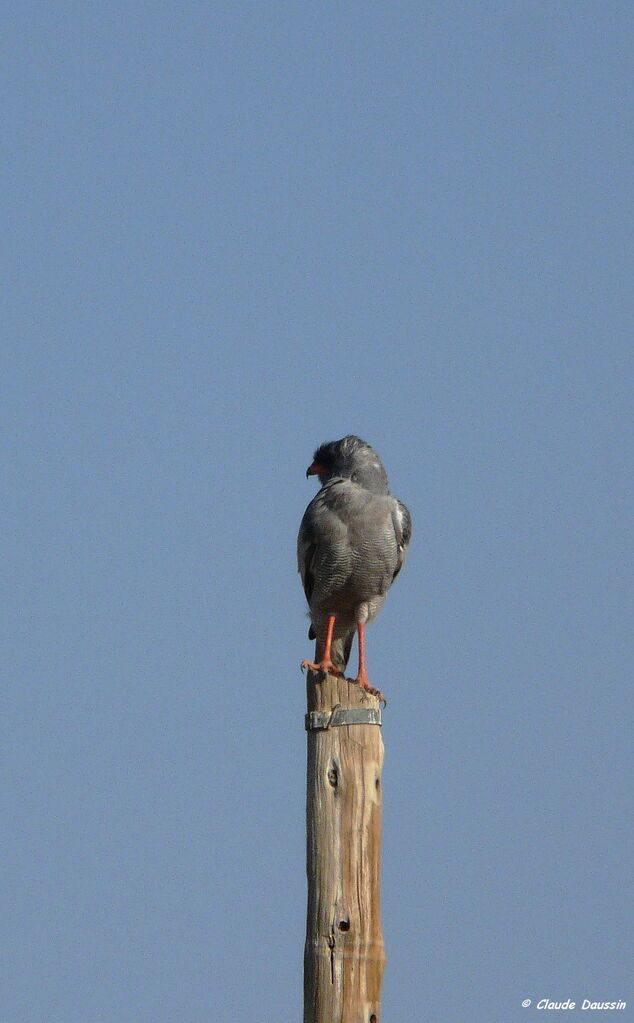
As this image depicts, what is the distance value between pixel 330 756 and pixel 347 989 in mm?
1137

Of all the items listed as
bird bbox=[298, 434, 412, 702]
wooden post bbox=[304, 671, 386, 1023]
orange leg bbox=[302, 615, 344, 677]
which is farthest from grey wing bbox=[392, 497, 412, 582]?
wooden post bbox=[304, 671, 386, 1023]

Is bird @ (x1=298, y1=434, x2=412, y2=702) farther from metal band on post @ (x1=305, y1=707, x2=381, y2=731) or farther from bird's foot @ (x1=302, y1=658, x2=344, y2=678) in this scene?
metal band on post @ (x1=305, y1=707, x2=381, y2=731)

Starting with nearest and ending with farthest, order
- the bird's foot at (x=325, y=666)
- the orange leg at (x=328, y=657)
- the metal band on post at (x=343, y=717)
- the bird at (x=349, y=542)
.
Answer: the metal band on post at (x=343, y=717) < the bird's foot at (x=325, y=666) < the orange leg at (x=328, y=657) < the bird at (x=349, y=542)

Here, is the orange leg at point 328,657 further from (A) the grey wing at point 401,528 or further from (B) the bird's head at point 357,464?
(B) the bird's head at point 357,464

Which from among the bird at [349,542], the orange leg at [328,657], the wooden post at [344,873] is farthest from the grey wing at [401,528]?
the wooden post at [344,873]

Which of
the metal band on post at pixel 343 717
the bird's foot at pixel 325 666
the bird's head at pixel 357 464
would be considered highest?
the bird's head at pixel 357 464

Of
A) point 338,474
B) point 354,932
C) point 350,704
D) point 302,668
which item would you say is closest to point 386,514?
point 338,474

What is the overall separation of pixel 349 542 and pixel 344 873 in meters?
4.03

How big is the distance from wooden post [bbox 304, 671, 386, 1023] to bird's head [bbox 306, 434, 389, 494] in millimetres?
3641

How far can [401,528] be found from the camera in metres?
11.9

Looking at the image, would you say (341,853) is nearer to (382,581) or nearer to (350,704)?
(350,704)

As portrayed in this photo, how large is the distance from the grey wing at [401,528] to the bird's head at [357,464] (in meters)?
0.18

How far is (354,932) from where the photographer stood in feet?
25.7

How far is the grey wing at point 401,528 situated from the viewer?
11.9m
